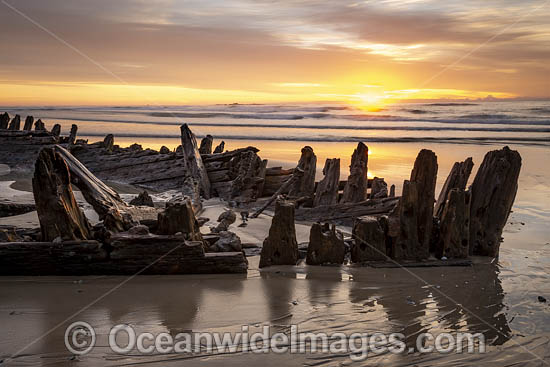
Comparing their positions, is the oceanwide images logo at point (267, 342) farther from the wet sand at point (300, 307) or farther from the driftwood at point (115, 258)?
the driftwood at point (115, 258)

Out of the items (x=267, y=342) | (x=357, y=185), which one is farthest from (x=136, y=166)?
(x=267, y=342)

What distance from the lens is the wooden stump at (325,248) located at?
5785 millimetres

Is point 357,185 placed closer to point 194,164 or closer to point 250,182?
point 250,182

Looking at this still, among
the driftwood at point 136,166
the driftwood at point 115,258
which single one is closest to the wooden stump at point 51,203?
the driftwood at point 115,258

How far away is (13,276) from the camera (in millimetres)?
5035

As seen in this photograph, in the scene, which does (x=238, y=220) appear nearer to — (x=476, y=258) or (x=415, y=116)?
(x=476, y=258)

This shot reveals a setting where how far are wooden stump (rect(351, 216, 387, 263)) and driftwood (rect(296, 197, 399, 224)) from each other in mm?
2005

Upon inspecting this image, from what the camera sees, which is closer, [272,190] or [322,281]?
[322,281]

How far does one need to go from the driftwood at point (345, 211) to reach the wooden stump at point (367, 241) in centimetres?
200

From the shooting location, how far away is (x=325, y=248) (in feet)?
19.0

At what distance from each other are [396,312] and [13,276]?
3.43 metres

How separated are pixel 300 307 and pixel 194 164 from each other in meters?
6.40

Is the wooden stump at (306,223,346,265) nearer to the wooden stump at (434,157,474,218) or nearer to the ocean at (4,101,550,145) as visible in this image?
the wooden stump at (434,157,474,218)

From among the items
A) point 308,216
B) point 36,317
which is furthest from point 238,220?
point 36,317
